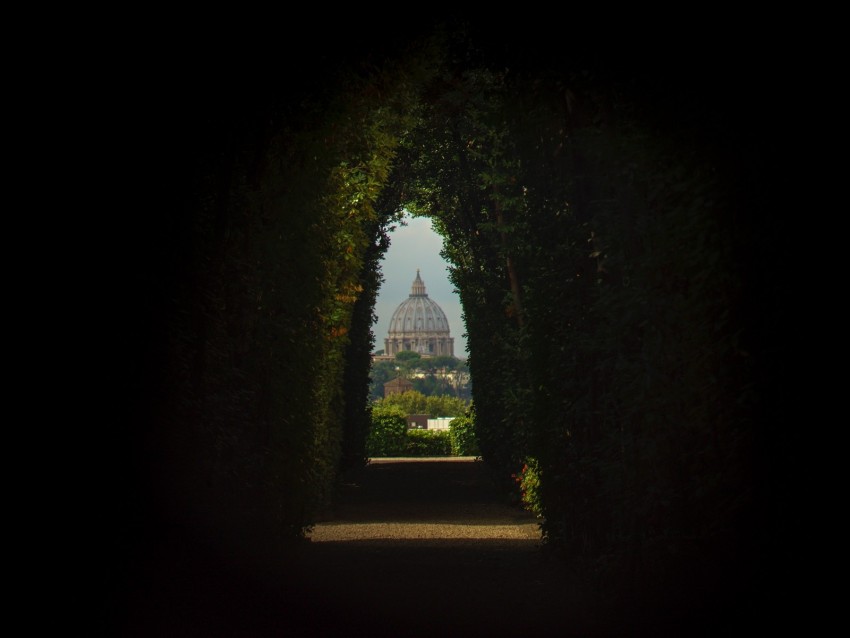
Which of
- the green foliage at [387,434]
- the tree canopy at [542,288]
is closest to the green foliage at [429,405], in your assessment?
the green foliage at [387,434]

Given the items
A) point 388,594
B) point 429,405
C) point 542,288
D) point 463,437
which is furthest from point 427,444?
point 388,594

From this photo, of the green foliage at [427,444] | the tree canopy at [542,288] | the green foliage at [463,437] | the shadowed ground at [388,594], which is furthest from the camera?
the green foliage at [427,444]

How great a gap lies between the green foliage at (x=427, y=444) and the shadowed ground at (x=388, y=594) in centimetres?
4256

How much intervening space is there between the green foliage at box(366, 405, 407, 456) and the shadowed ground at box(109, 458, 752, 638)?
4108cm

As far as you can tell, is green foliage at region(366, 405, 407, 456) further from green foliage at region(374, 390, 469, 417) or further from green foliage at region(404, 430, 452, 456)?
green foliage at region(374, 390, 469, 417)

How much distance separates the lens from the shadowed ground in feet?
31.2

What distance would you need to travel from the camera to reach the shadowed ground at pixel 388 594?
31.2ft

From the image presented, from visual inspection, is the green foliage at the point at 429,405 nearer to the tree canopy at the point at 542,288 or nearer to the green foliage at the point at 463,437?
the green foliage at the point at 463,437

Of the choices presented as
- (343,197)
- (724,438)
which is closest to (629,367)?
(724,438)

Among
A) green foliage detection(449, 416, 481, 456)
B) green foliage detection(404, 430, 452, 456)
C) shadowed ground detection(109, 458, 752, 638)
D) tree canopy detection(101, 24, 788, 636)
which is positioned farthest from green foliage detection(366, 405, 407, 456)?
tree canopy detection(101, 24, 788, 636)

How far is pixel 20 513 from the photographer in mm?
7438

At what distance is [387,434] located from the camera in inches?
2441

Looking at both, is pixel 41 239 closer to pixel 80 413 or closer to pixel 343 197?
pixel 80 413

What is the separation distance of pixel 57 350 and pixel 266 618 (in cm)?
342
